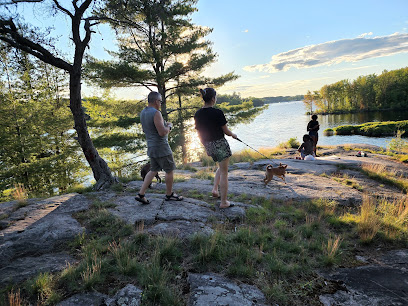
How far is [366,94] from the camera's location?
70.2 meters

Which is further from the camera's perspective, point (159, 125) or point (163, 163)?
point (163, 163)

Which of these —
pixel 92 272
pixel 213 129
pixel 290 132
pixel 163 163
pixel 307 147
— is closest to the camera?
pixel 92 272

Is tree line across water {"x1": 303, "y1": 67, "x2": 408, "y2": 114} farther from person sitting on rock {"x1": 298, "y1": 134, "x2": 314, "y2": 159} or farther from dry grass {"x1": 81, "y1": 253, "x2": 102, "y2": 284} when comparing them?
dry grass {"x1": 81, "y1": 253, "x2": 102, "y2": 284}

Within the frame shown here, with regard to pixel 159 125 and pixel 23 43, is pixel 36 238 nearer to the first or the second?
pixel 159 125

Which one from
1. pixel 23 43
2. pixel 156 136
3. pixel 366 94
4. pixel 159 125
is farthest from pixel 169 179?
pixel 366 94

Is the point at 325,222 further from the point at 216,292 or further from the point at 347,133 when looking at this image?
the point at 347,133

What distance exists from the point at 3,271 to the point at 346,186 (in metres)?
7.52

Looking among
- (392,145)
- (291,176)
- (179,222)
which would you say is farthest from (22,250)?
(392,145)

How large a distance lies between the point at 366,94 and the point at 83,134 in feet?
281

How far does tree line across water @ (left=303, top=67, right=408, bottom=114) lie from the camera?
6550 cm

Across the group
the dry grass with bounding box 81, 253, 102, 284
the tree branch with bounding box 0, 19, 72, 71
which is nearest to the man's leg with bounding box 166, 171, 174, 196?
the dry grass with bounding box 81, 253, 102, 284

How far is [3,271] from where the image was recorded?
2.47 metres

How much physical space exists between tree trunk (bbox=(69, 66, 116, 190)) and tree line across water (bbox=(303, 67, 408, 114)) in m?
82.1

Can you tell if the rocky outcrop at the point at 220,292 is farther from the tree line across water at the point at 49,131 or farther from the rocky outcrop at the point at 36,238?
the tree line across water at the point at 49,131
